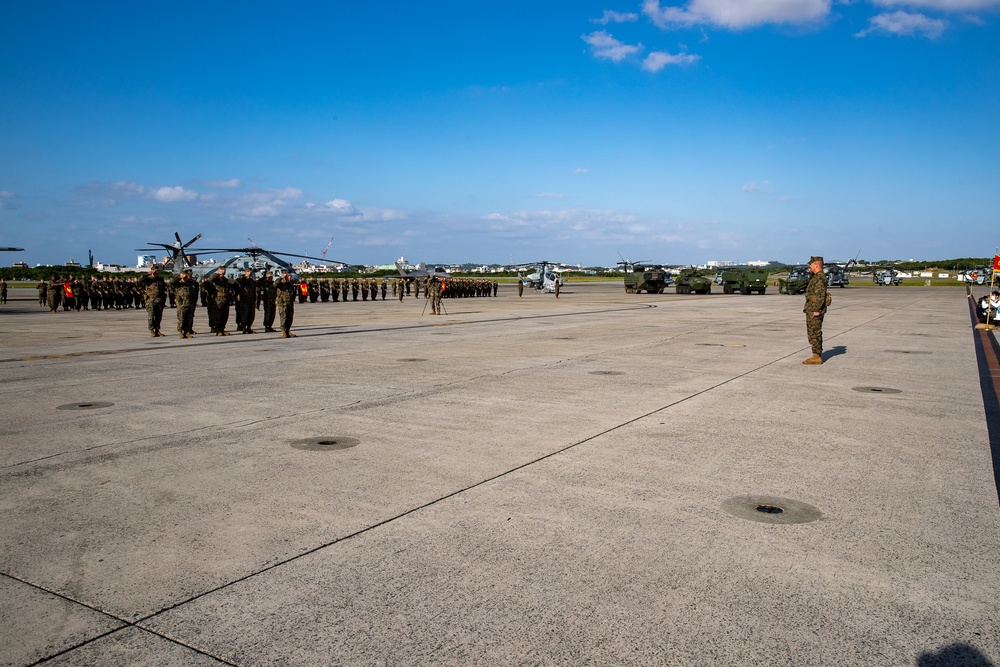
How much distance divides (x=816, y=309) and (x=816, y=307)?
0.04 meters

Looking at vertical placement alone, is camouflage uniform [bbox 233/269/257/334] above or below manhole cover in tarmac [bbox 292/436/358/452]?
above

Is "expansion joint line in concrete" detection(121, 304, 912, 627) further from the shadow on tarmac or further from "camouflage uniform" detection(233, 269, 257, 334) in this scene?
"camouflage uniform" detection(233, 269, 257, 334)

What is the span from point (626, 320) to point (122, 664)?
2169cm

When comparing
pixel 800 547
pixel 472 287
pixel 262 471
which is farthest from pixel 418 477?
pixel 472 287

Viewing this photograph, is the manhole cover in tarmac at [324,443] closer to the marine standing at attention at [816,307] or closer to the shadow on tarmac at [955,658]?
the shadow on tarmac at [955,658]

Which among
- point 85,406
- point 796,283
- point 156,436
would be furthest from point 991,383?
point 796,283

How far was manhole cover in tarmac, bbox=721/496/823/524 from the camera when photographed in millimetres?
4668

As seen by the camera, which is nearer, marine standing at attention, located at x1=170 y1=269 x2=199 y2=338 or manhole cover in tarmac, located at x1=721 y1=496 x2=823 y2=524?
manhole cover in tarmac, located at x1=721 y1=496 x2=823 y2=524

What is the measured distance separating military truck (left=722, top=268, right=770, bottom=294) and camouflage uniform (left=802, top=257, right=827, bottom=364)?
125ft

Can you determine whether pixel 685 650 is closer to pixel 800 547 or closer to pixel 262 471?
pixel 800 547

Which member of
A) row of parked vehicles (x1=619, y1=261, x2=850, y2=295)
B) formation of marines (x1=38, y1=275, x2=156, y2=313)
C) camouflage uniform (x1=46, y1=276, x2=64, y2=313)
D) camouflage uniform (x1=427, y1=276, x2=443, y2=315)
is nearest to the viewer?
camouflage uniform (x1=427, y1=276, x2=443, y2=315)

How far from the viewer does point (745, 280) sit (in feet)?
165

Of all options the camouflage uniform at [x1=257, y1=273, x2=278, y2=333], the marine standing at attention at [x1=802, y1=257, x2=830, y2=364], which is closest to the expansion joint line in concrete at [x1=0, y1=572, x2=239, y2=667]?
the marine standing at attention at [x1=802, y1=257, x2=830, y2=364]

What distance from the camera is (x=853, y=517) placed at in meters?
4.71
